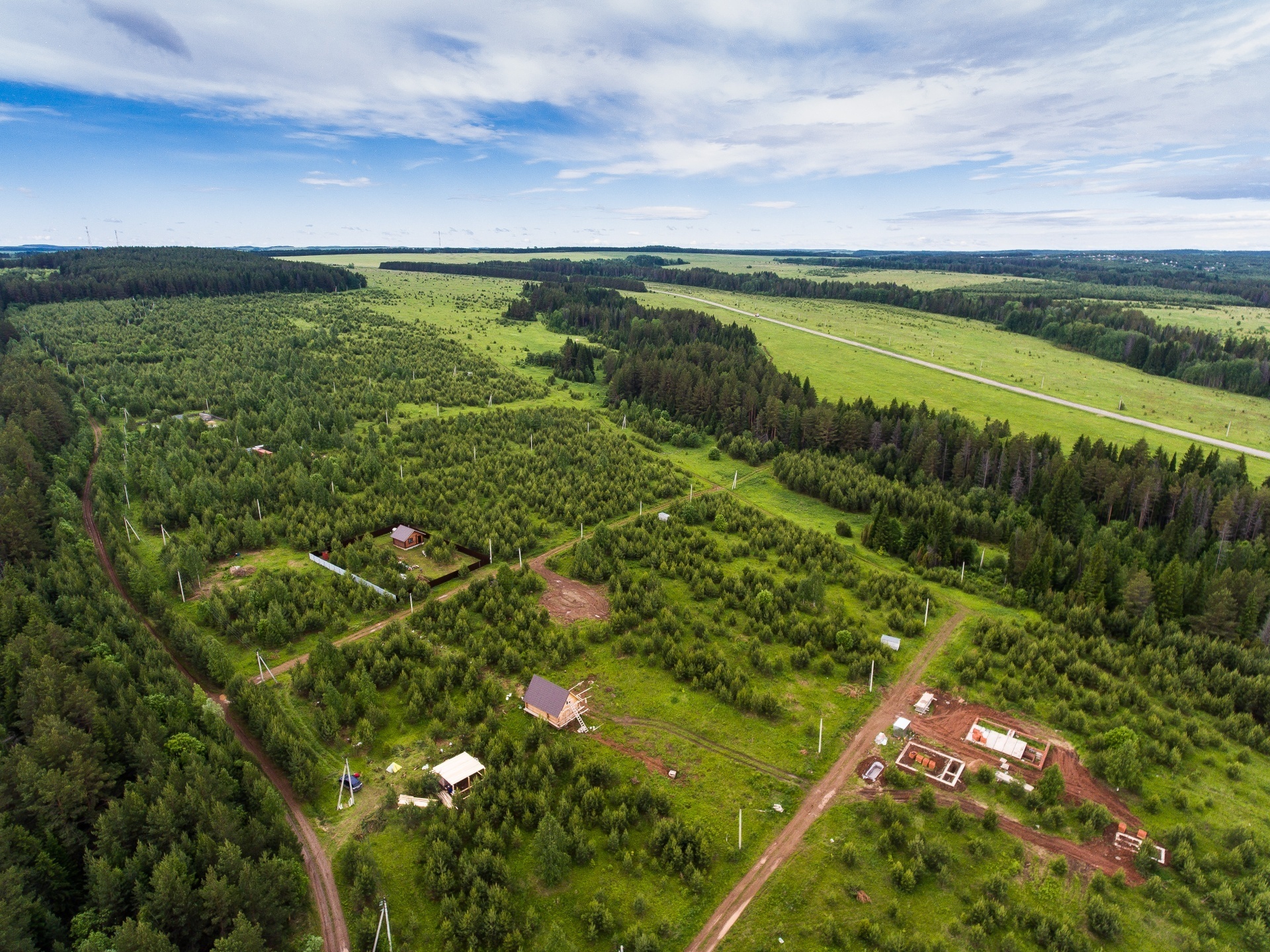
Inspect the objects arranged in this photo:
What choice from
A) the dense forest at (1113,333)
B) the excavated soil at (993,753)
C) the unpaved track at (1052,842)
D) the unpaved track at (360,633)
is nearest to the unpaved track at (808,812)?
the excavated soil at (993,753)

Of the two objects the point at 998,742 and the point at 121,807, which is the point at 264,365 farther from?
the point at 998,742

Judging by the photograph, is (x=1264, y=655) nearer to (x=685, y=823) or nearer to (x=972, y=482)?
(x=972, y=482)

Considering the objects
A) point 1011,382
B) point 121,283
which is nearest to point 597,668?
point 1011,382

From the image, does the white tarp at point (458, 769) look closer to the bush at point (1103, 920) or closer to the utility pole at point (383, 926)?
the utility pole at point (383, 926)

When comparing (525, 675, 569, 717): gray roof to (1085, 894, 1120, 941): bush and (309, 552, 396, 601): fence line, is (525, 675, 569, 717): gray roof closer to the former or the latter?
(309, 552, 396, 601): fence line

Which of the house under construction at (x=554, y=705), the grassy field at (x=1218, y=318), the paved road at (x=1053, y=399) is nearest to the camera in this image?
the house under construction at (x=554, y=705)
